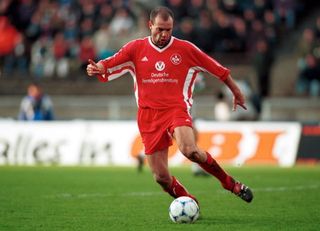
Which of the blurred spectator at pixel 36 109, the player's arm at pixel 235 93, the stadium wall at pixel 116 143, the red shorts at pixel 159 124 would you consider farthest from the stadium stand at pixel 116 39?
the red shorts at pixel 159 124

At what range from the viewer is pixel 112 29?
98.8ft

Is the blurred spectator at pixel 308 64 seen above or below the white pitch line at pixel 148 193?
above

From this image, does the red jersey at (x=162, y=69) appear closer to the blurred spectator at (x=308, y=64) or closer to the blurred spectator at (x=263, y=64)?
the blurred spectator at (x=308, y=64)

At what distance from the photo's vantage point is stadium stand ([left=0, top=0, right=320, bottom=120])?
92.9ft

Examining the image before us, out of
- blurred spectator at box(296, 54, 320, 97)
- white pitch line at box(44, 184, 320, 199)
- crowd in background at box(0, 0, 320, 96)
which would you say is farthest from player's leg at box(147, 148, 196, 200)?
crowd in background at box(0, 0, 320, 96)

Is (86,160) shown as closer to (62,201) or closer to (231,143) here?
(231,143)

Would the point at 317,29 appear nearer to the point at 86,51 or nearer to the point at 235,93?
the point at 86,51

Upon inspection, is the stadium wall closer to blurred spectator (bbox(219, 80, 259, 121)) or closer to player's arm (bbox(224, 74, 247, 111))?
blurred spectator (bbox(219, 80, 259, 121))

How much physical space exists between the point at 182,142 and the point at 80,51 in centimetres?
1953

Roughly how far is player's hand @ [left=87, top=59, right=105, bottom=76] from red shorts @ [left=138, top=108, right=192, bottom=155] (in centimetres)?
64

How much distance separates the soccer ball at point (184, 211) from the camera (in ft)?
34.3

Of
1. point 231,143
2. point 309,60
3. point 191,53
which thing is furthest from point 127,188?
point 309,60

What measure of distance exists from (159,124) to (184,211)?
1.13m

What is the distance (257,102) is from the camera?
25172 mm
